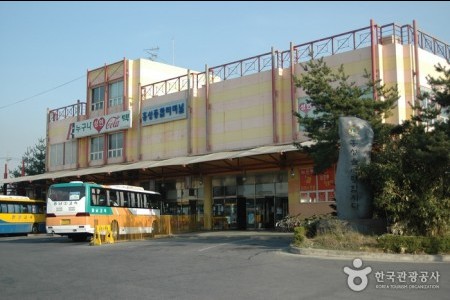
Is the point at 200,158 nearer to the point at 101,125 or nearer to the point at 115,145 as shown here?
the point at 115,145

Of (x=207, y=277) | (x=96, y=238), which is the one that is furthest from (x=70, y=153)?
(x=207, y=277)

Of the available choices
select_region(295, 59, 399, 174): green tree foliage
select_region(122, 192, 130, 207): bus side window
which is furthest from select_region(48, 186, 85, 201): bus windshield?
select_region(295, 59, 399, 174): green tree foliage

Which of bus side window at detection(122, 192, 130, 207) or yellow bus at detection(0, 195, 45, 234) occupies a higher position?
bus side window at detection(122, 192, 130, 207)

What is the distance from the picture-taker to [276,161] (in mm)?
31109

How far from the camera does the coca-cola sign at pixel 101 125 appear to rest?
132 ft

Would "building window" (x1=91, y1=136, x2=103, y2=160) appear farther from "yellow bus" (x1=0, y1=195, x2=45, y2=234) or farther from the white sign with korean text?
"yellow bus" (x1=0, y1=195, x2=45, y2=234)

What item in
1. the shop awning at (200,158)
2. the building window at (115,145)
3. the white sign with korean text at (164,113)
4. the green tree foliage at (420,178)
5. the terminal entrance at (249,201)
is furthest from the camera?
the building window at (115,145)

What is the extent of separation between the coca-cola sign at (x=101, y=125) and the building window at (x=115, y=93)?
149 cm

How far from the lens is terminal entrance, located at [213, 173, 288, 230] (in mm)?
32375

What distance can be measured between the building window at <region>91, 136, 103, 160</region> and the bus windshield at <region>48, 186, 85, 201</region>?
1918cm

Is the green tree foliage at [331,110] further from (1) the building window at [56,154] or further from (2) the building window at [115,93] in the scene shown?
(1) the building window at [56,154]

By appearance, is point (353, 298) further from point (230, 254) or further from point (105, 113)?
point (105, 113)

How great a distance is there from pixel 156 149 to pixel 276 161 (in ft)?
37.3

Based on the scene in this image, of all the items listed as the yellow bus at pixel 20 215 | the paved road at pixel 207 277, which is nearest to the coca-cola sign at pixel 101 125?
the yellow bus at pixel 20 215
